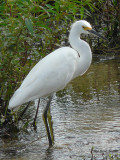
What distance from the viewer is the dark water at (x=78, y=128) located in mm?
4114

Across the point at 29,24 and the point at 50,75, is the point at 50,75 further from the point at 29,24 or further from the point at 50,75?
the point at 29,24

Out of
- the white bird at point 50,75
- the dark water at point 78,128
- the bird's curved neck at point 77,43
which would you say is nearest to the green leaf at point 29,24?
the white bird at point 50,75

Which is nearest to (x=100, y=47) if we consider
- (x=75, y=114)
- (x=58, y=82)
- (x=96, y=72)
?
(x=96, y=72)

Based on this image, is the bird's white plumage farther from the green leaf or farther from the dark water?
the green leaf

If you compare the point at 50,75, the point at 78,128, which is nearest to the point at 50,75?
the point at 50,75

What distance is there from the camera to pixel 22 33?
4.25 m

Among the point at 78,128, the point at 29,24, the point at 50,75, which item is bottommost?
the point at 78,128

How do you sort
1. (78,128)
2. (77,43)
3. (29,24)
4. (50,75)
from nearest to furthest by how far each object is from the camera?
(29,24) → (50,75) → (77,43) → (78,128)

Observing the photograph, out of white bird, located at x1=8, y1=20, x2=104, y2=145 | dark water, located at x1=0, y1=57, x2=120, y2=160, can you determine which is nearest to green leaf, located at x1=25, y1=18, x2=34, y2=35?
white bird, located at x1=8, y1=20, x2=104, y2=145

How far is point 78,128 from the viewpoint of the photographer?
479 cm

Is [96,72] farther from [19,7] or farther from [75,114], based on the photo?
[19,7]

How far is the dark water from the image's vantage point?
13.5 ft

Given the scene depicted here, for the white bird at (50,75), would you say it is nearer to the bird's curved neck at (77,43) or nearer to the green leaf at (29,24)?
the bird's curved neck at (77,43)

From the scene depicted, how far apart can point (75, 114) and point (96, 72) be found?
2428mm
